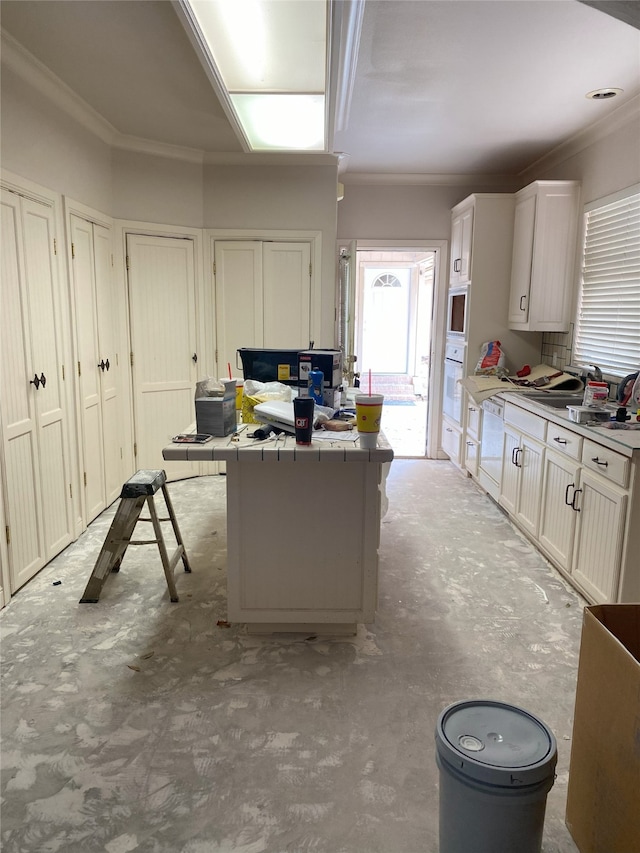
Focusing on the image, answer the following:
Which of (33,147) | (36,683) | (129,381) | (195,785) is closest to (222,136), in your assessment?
(33,147)

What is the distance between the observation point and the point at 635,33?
8.73 ft

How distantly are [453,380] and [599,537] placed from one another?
9.52 feet

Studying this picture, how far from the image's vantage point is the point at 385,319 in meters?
10.6

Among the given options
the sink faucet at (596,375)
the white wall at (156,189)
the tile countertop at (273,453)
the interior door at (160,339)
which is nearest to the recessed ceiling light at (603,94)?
the sink faucet at (596,375)

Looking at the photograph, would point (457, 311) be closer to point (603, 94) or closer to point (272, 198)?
point (272, 198)

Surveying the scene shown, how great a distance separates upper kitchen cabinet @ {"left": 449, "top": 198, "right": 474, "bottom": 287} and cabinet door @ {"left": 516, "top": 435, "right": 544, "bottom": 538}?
1966 mm

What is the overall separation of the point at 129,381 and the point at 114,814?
337 centimetres

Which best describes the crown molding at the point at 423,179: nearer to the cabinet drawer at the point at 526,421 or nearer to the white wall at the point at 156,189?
the white wall at the point at 156,189

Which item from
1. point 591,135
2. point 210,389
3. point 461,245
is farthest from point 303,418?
point 461,245

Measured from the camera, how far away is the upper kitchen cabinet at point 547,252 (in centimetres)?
432

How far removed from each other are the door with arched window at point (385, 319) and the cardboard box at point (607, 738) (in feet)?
29.3

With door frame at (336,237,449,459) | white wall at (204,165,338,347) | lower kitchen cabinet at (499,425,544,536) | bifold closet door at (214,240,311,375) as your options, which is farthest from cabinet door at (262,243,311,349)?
lower kitchen cabinet at (499,425,544,536)

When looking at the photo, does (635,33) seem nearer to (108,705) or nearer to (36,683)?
(108,705)

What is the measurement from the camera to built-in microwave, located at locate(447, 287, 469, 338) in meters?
5.15
